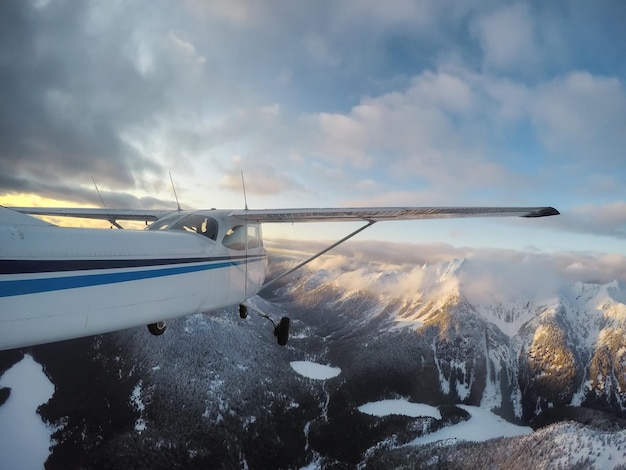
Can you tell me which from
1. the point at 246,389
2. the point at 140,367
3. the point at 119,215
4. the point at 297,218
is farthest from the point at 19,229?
the point at 140,367

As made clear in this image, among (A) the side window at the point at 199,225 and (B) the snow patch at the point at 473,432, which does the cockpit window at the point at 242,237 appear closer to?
(A) the side window at the point at 199,225

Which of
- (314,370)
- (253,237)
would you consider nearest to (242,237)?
(253,237)

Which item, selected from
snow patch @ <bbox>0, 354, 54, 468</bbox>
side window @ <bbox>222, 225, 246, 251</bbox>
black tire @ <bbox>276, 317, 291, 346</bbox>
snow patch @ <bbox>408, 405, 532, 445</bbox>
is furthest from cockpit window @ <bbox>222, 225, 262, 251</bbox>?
snow patch @ <bbox>408, 405, 532, 445</bbox>

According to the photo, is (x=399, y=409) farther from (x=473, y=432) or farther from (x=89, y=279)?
(x=89, y=279)

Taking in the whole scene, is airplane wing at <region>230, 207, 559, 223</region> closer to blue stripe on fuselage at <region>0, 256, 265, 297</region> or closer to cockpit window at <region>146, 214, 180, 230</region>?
cockpit window at <region>146, 214, 180, 230</region>

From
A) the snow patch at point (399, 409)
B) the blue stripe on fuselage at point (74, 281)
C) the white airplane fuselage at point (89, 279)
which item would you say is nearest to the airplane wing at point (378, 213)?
the white airplane fuselage at point (89, 279)
